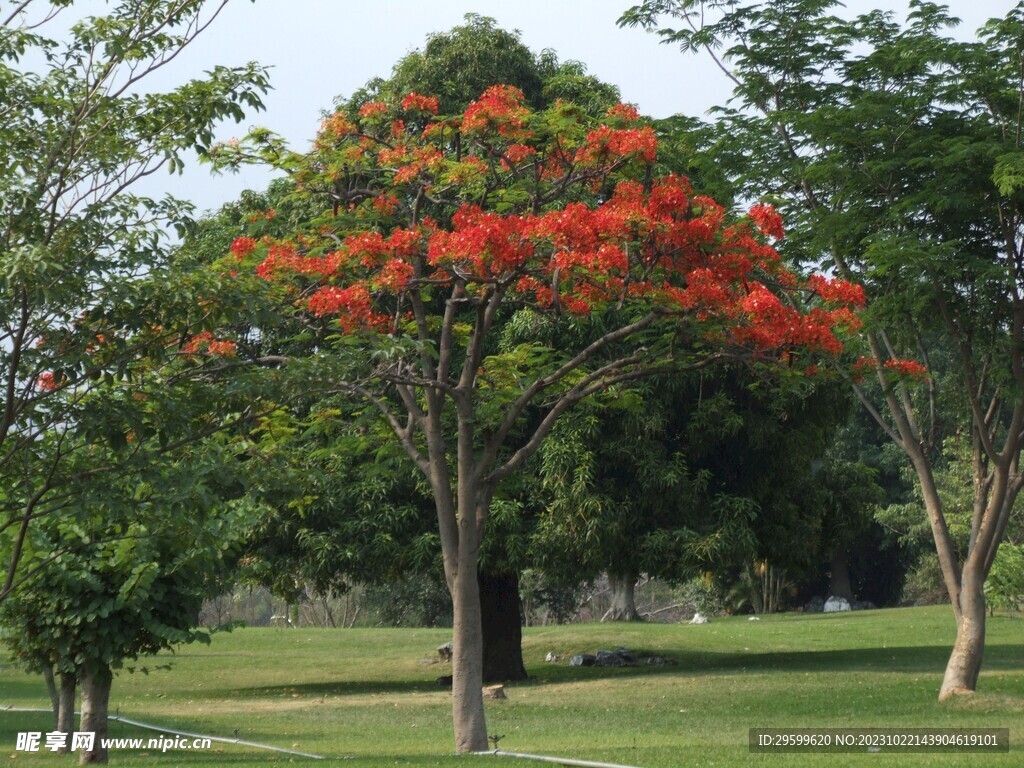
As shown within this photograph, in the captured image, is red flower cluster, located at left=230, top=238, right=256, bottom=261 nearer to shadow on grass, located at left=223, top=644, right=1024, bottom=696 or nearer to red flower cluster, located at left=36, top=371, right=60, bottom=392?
red flower cluster, located at left=36, top=371, right=60, bottom=392

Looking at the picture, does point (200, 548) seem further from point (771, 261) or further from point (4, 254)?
point (771, 261)

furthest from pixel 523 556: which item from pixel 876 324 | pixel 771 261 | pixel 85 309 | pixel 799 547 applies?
pixel 85 309

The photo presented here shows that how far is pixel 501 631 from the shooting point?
2281cm

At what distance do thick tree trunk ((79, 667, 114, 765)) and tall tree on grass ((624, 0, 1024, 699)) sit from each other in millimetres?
8221

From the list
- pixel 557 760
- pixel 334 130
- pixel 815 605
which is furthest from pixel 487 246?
pixel 815 605

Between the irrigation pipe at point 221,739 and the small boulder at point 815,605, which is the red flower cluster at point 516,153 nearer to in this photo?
the irrigation pipe at point 221,739

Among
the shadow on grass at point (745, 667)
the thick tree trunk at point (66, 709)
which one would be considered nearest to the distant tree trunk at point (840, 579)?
the shadow on grass at point (745, 667)

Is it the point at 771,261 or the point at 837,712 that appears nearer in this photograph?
the point at 771,261

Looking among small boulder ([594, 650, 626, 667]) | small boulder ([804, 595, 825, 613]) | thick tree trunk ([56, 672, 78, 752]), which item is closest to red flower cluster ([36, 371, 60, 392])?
thick tree trunk ([56, 672, 78, 752])

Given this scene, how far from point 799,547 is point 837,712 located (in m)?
6.61

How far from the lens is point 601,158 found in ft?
41.8

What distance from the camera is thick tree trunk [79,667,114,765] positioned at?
1161 cm

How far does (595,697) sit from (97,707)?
29.1 ft

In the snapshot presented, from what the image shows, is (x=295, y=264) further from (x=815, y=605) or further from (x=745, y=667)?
(x=815, y=605)
